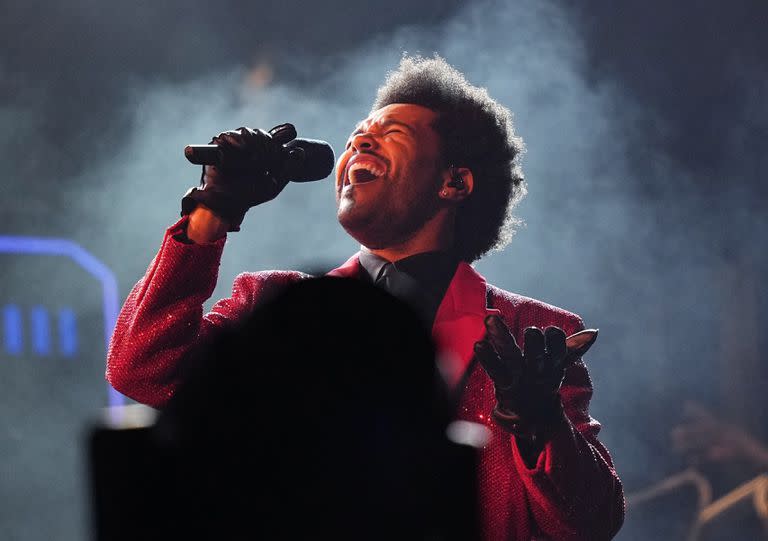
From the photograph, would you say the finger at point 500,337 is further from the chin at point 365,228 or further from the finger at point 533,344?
the chin at point 365,228

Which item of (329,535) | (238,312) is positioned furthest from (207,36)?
(329,535)

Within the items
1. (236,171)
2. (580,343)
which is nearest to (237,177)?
(236,171)

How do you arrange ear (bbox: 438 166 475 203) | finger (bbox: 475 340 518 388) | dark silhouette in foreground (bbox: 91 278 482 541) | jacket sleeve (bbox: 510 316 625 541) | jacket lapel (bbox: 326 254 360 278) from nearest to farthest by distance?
dark silhouette in foreground (bbox: 91 278 482 541) → finger (bbox: 475 340 518 388) → jacket sleeve (bbox: 510 316 625 541) → jacket lapel (bbox: 326 254 360 278) → ear (bbox: 438 166 475 203)

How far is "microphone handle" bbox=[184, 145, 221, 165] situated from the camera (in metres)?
1.28

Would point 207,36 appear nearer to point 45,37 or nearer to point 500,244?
point 45,37

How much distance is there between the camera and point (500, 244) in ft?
6.83

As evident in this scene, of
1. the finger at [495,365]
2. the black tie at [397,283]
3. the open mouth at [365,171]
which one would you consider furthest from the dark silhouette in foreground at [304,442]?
the open mouth at [365,171]

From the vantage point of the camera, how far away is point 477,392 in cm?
150

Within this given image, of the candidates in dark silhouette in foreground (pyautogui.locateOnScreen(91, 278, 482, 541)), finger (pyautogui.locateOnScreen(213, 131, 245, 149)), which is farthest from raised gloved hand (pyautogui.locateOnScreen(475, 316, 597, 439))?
finger (pyautogui.locateOnScreen(213, 131, 245, 149))

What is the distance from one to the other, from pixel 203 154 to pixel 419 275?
56 centimetres

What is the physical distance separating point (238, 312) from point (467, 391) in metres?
0.48

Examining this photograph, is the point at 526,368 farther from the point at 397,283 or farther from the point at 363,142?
the point at 363,142

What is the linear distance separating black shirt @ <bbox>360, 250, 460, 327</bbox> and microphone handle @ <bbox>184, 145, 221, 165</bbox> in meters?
0.46

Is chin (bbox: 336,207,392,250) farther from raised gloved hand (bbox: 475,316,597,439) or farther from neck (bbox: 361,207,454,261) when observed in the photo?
raised gloved hand (bbox: 475,316,597,439)
